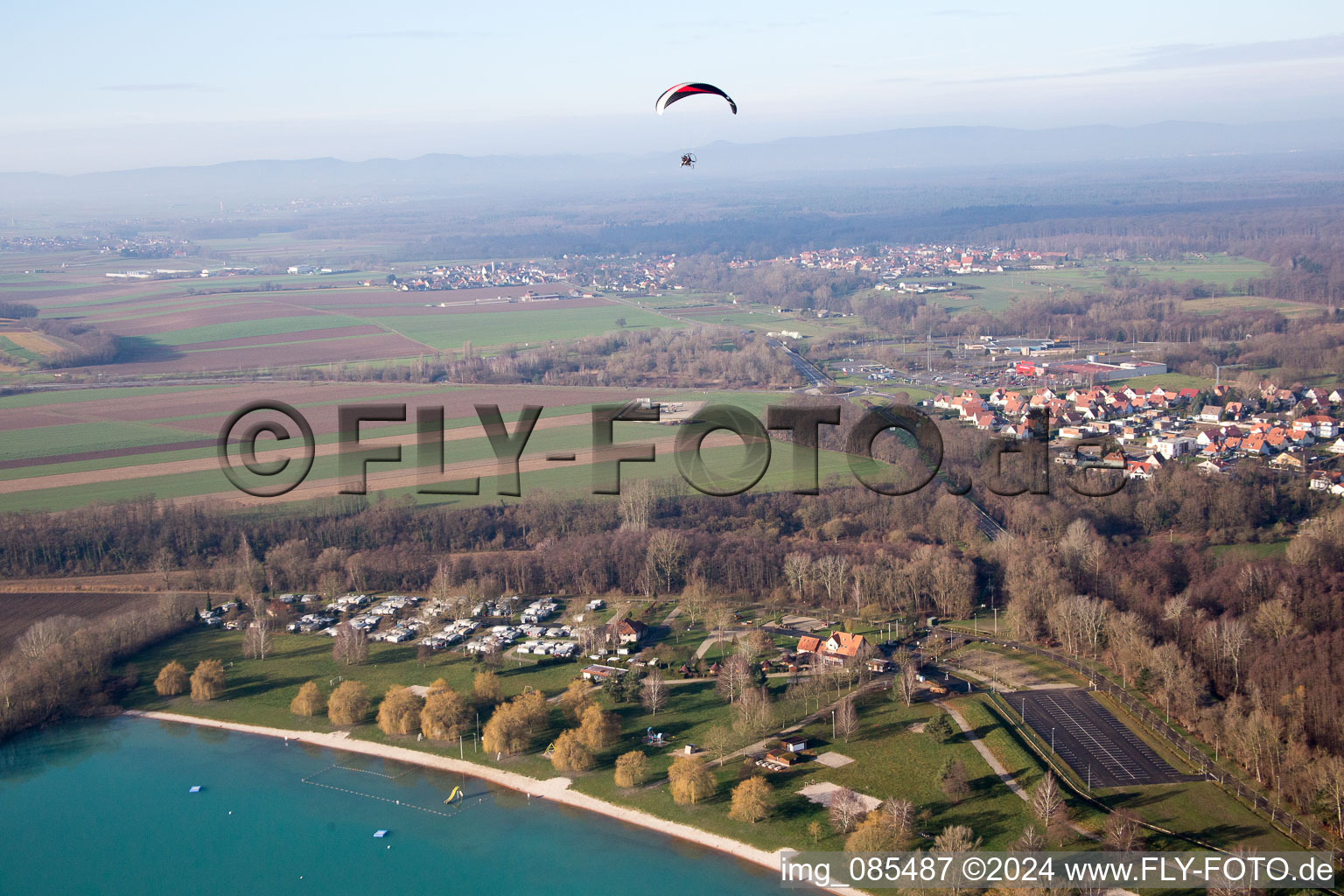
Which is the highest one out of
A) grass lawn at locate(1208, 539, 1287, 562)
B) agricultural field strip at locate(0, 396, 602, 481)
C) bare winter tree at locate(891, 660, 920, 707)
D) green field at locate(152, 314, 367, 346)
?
green field at locate(152, 314, 367, 346)

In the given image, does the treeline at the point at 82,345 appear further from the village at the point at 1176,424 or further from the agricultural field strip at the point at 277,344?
the village at the point at 1176,424

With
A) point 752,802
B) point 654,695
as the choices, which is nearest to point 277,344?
point 654,695

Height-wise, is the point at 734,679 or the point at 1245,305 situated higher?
the point at 1245,305

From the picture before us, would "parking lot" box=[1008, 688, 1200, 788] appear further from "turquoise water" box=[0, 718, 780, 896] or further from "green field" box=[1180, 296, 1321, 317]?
"green field" box=[1180, 296, 1321, 317]

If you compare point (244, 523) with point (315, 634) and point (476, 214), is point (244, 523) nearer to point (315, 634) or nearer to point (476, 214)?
point (315, 634)

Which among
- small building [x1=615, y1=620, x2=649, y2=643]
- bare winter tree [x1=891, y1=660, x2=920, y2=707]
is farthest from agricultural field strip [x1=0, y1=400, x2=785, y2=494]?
bare winter tree [x1=891, y1=660, x2=920, y2=707]

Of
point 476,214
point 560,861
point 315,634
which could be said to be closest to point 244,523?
point 315,634

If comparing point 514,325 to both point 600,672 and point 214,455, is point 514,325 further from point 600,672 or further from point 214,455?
point 600,672
